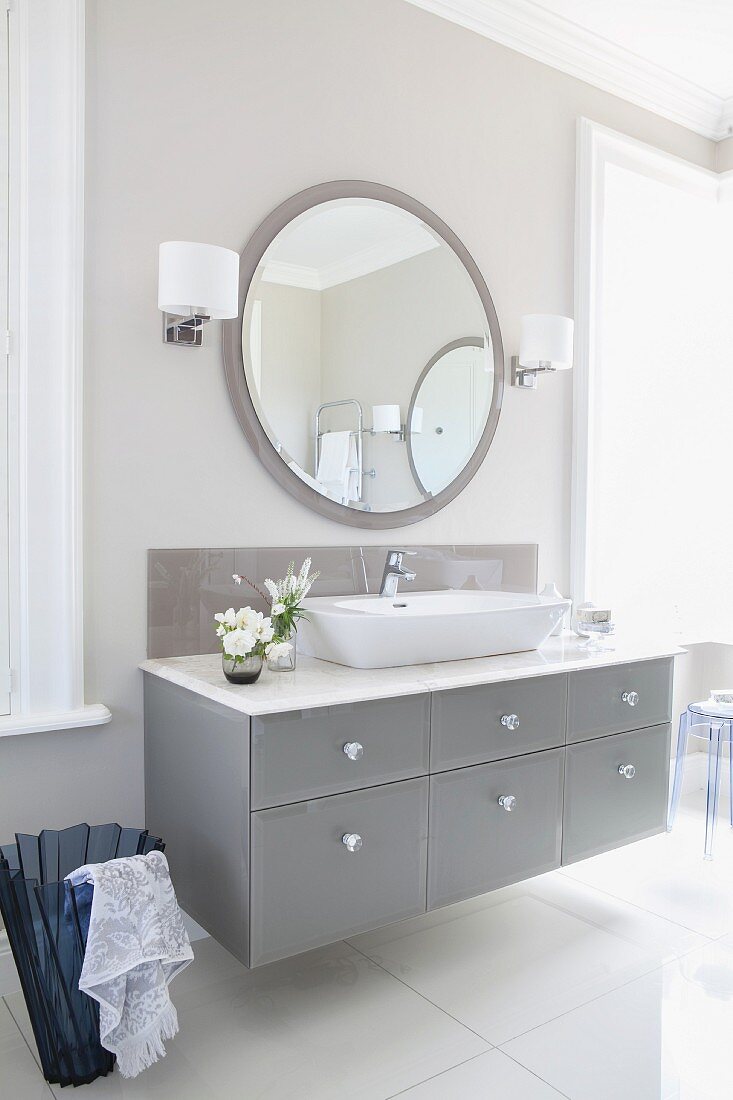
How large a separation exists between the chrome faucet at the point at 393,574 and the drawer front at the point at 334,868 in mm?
621

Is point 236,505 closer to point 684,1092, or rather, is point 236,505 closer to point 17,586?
point 17,586

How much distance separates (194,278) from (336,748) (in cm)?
107

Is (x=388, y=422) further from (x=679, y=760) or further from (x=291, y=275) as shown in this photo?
(x=679, y=760)

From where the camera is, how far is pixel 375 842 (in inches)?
75.5

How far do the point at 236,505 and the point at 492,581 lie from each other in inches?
37.0

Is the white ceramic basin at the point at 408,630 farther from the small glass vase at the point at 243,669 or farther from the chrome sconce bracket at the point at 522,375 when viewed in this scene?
the chrome sconce bracket at the point at 522,375

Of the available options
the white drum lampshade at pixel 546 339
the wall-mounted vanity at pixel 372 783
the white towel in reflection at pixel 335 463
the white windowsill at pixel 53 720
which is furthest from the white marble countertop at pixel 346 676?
the white drum lampshade at pixel 546 339

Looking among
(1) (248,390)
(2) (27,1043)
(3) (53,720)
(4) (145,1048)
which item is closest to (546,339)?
(1) (248,390)

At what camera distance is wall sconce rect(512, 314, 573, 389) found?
9.02ft

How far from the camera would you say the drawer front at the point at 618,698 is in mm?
2311

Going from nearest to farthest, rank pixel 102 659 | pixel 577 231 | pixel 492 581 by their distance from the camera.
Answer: pixel 102 659, pixel 492 581, pixel 577 231

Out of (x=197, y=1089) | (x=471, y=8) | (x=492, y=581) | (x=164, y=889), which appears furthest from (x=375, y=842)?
(x=471, y=8)

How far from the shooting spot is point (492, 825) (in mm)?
2133

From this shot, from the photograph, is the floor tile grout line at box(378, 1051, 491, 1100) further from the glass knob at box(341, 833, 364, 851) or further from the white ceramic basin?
the white ceramic basin
